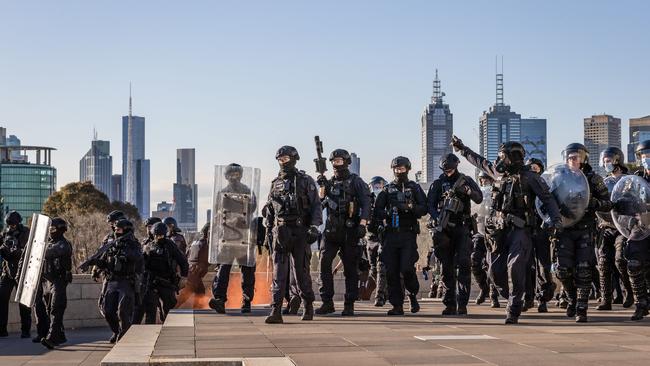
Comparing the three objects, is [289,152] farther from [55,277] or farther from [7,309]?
[7,309]

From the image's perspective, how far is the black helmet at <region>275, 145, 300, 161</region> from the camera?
15672 millimetres

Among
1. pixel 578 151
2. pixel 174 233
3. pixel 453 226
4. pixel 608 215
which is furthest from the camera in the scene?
pixel 174 233

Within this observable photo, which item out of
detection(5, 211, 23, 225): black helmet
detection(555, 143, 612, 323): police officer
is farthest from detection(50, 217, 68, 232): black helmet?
detection(555, 143, 612, 323): police officer

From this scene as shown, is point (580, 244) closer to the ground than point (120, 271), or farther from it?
farther from it

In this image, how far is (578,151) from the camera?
1547 cm

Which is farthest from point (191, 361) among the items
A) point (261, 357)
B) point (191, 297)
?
point (191, 297)

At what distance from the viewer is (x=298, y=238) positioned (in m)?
15.5

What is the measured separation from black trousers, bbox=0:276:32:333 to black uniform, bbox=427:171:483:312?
24.3 feet

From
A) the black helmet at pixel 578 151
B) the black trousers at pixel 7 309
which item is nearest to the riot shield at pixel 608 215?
the black helmet at pixel 578 151

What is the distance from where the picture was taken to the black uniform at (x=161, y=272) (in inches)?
727

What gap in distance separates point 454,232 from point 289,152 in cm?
261

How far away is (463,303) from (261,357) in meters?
7.08

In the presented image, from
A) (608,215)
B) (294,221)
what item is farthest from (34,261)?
(608,215)

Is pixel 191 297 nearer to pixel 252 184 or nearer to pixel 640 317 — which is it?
pixel 252 184
